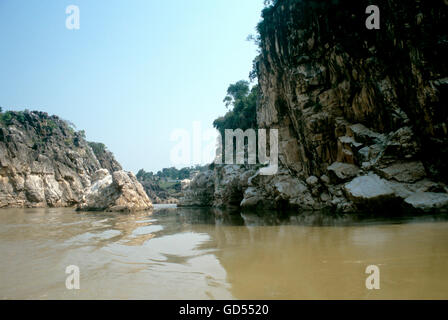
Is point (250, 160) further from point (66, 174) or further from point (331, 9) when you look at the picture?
point (66, 174)

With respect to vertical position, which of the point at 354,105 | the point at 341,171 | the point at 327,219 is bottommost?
the point at 327,219

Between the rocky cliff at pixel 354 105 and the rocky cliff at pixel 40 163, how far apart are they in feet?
46.4

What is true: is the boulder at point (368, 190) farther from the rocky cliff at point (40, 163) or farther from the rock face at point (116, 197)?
the rocky cliff at point (40, 163)

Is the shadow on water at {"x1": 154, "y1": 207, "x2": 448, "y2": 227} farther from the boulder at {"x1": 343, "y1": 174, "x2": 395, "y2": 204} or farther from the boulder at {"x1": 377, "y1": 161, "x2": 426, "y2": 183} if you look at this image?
the boulder at {"x1": 377, "y1": 161, "x2": 426, "y2": 183}

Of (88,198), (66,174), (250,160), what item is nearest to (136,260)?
(250,160)

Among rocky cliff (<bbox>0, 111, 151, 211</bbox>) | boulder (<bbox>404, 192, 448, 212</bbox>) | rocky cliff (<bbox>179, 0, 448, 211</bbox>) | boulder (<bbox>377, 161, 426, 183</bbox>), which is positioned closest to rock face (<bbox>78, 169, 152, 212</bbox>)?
rocky cliff (<bbox>0, 111, 151, 211</bbox>)

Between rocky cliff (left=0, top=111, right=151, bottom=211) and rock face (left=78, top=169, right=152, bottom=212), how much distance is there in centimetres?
61

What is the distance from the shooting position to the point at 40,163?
3672 centimetres

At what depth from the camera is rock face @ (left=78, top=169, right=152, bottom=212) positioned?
21.2 meters

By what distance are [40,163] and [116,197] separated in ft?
A: 73.4

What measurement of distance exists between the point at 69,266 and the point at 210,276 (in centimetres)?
217

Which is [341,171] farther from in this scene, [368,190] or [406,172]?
[406,172]

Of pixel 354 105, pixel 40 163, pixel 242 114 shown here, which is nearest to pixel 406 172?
pixel 354 105

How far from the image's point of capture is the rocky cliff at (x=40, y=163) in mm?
33000
